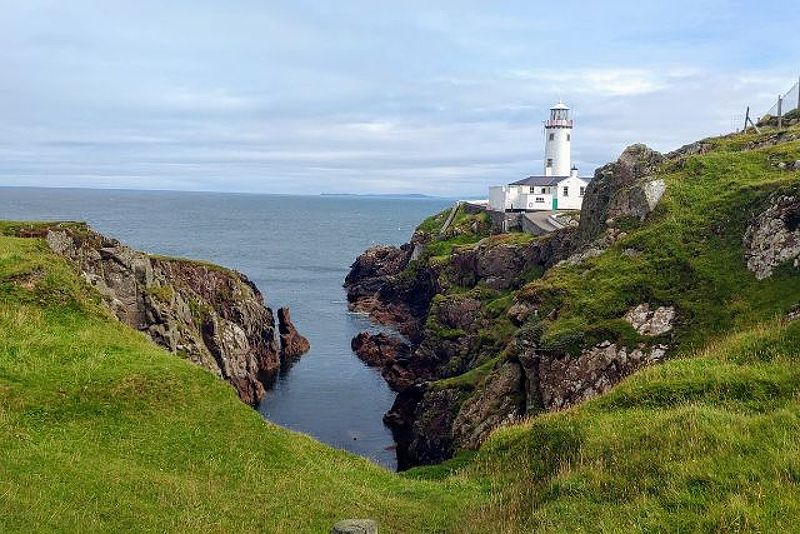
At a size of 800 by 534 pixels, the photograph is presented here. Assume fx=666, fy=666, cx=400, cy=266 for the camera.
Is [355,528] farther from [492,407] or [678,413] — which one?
[492,407]

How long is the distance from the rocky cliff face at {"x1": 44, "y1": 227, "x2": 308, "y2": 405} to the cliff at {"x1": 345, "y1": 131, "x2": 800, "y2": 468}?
1577cm

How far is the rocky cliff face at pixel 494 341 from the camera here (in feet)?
116

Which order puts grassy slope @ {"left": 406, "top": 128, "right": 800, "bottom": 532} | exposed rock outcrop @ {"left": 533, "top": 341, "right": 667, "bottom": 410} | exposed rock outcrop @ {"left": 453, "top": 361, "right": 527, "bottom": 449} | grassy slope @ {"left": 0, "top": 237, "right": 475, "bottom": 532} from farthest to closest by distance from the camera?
1. exposed rock outcrop @ {"left": 453, "top": 361, "right": 527, "bottom": 449}
2. exposed rock outcrop @ {"left": 533, "top": 341, "right": 667, "bottom": 410}
3. grassy slope @ {"left": 0, "top": 237, "right": 475, "bottom": 532}
4. grassy slope @ {"left": 406, "top": 128, "right": 800, "bottom": 532}

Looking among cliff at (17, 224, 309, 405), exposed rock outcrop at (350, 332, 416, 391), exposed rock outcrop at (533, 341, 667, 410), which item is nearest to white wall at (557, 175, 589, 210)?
exposed rock outcrop at (350, 332, 416, 391)

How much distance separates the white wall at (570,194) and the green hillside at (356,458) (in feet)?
245

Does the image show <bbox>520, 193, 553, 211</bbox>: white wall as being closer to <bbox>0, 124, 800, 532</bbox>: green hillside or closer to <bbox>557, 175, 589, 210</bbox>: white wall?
<bbox>557, 175, 589, 210</bbox>: white wall

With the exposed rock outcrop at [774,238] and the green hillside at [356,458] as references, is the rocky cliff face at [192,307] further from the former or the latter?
the exposed rock outcrop at [774,238]

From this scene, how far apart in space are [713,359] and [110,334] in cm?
2551

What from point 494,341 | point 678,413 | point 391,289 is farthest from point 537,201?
point 678,413

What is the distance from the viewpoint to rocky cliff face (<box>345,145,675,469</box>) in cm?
3522

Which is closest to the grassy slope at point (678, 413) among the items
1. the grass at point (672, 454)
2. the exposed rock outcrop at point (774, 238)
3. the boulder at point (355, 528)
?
the grass at point (672, 454)

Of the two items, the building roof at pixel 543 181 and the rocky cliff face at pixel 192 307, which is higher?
the building roof at pixel 543 181

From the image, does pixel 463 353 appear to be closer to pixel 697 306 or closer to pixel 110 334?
pixel 697 306

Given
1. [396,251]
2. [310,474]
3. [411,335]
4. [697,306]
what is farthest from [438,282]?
[310,474]
